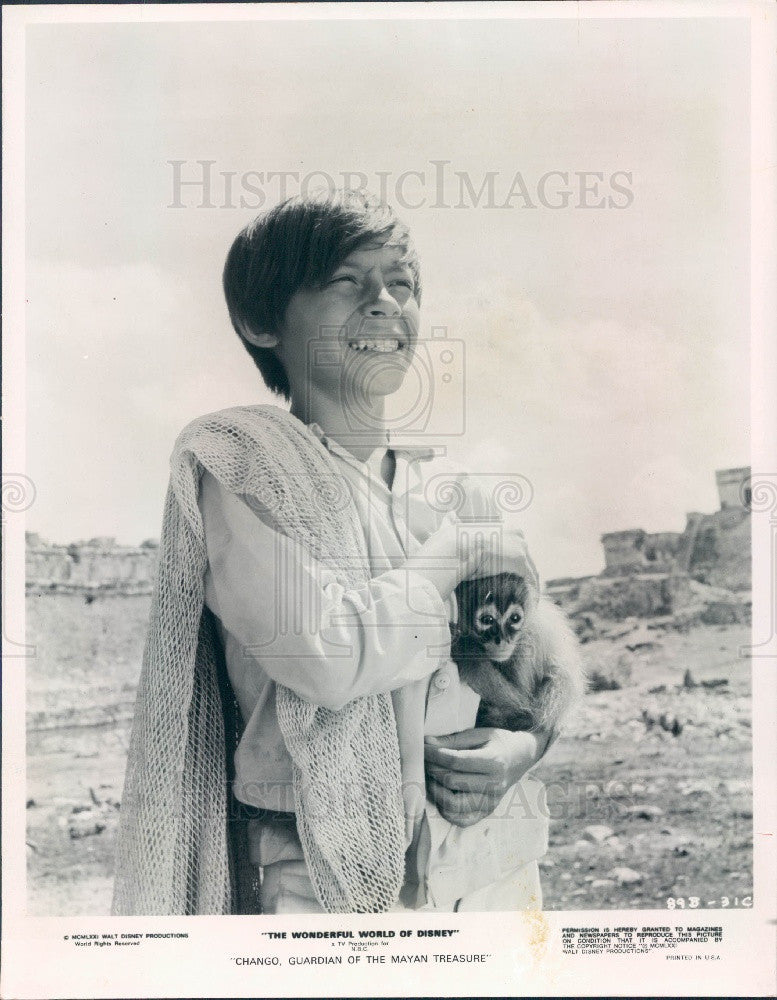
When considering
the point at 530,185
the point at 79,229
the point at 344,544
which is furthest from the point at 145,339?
the point at 530,185

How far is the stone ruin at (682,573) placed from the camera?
7.00 ft

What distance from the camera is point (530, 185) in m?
2.17

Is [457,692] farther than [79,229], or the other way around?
[79,229]

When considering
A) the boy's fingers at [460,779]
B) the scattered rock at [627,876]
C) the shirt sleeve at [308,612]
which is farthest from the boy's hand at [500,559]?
the scattered rock at [627,876]

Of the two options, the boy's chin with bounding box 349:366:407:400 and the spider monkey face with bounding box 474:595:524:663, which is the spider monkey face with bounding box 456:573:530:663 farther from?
the boy's chin with bounding box 349:366:407:400

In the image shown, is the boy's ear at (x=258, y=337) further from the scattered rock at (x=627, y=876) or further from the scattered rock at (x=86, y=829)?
the scattered rock at (x=627, y=876)

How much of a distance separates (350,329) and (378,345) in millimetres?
68

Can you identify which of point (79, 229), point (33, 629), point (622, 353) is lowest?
point (33, 629)

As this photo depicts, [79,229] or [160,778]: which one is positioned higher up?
[79,229]

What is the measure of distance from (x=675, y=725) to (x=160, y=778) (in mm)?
1092

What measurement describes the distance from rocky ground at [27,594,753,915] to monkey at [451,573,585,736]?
15 cm

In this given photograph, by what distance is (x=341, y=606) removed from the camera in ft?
6.09

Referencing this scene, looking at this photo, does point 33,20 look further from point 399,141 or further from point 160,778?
point 160,778

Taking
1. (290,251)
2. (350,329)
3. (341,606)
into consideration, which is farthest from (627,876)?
(290,251)
